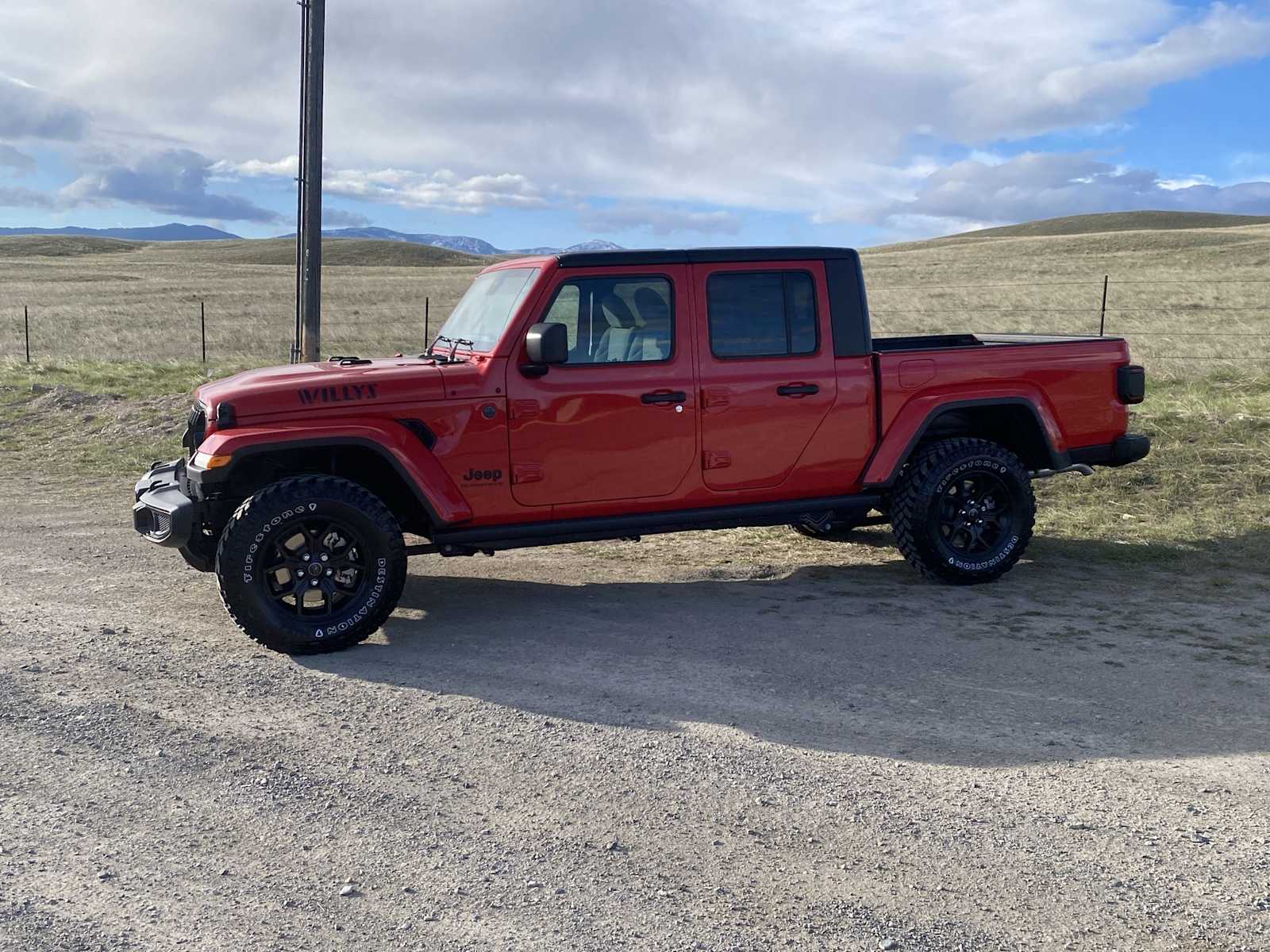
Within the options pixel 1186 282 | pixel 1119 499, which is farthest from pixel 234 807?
pixel 1186 282

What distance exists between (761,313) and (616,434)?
1.15m

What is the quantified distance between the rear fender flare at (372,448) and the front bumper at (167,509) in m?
0.20

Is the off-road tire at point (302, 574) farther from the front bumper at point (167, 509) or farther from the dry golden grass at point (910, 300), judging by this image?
the dry golden grass at point (910, 300)

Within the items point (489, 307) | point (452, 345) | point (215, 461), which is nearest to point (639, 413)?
point (489, 307)

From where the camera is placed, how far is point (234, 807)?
3.83 metres

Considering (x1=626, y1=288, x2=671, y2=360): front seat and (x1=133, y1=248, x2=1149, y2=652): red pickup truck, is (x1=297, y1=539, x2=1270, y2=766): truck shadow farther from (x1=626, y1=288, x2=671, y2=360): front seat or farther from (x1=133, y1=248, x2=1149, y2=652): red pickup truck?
(x1=626, y1=288, x2=671, y2=360): front seat

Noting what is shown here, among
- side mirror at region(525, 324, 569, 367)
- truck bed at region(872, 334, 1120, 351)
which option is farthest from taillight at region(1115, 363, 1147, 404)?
side mirror at region(525, 324, 569, 367)

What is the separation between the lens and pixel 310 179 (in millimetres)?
12383

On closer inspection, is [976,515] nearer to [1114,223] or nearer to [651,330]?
[651,330]

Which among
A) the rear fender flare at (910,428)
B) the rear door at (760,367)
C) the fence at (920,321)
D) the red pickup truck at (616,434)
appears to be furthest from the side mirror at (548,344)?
the fence at (920,321)

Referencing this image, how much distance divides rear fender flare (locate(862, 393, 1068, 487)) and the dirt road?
0.76 metres

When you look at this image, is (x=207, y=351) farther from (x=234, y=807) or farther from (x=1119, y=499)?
(x=234, y=807)

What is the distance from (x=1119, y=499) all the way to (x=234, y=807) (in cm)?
767

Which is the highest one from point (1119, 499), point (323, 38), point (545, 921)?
point (323, 38)
